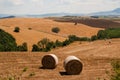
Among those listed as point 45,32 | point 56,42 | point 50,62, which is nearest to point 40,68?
point 50,62

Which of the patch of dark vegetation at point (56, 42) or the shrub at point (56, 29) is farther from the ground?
the patch of dark vegetation at point (56, 42)

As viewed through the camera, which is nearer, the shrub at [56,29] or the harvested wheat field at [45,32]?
the harvested wheat field at [45,32]

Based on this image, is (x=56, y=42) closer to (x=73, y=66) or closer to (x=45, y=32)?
(x=45, y=32)

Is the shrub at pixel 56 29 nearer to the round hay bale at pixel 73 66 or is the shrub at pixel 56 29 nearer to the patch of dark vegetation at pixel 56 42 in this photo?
the patch of dark vegetation at pixel 56 42

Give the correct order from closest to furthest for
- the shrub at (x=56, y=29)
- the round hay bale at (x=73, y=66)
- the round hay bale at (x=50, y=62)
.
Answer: the round hay bale at (x=73, y=66)
the round hay bale at (x=50, y=62)
the shrub at (x=56, y=29)

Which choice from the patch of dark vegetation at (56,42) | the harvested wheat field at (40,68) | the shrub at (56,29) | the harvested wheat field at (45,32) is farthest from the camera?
the shrub at (56,29)

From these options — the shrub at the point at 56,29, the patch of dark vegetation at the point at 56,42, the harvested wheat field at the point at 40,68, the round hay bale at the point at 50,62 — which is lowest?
the shrub at the point at 56,29

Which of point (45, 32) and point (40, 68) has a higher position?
point (40, 68)

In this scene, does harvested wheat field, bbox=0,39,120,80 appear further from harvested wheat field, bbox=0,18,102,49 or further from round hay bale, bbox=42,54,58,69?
harvested wheat field, bbox=0,18,102,49

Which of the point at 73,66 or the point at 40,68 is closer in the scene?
the point at 73,66

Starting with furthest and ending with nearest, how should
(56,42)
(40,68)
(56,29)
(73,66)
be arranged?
(56,29) → (56,42) → (40,68) → (73,66)

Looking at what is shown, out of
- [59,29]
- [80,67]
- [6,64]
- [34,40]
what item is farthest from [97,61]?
[59,29]

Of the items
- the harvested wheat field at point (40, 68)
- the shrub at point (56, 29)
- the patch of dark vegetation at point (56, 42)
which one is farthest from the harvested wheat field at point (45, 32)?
the harvested wheat field at point (40, 68)

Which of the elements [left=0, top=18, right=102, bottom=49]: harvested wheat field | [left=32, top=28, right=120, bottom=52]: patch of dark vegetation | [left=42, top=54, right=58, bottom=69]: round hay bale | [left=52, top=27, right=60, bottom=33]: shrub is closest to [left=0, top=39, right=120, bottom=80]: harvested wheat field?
[left=42, top=54, right=58, bottom=69]: round hay bale
